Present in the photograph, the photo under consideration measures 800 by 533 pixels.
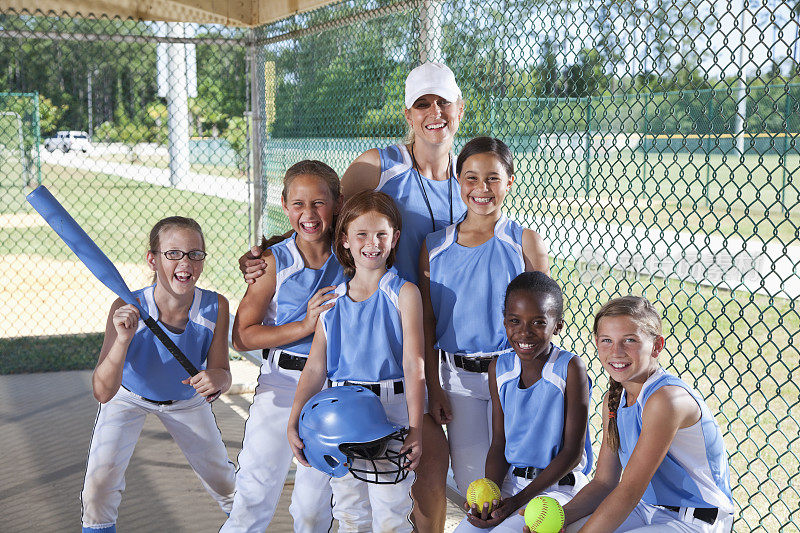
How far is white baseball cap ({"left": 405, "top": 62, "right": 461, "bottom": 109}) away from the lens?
3.13m

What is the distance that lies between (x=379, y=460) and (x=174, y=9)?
465cm

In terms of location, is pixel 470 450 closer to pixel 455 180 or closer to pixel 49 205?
pixel 455 180

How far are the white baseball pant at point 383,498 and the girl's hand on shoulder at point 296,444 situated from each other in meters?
0.15

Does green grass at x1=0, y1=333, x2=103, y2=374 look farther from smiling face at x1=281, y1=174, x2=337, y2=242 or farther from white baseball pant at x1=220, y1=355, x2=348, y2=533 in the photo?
smiling face at x1=281, y1=174, x2=337, y2=242

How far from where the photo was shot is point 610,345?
2.62 m

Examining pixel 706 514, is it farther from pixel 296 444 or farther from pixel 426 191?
pixel 426 191

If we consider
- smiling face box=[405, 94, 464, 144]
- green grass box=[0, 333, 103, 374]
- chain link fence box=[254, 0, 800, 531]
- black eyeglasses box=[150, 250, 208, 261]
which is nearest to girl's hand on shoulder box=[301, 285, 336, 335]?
black eyeglasses box=[150, 250, 208, 261]

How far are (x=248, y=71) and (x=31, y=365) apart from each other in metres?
3.25

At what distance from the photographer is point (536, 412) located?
2.89 meters

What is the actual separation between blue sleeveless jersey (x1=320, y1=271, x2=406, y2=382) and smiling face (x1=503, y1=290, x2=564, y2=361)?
1.38ft

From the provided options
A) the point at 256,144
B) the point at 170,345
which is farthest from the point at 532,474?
the point at 256,144

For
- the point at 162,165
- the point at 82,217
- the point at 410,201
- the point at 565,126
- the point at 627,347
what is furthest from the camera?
the point at 162,165

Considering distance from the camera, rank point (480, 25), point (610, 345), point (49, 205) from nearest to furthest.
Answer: point (610, 345), point (49, 205), point (480, 25)

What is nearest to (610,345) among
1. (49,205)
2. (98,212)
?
(49,205)
